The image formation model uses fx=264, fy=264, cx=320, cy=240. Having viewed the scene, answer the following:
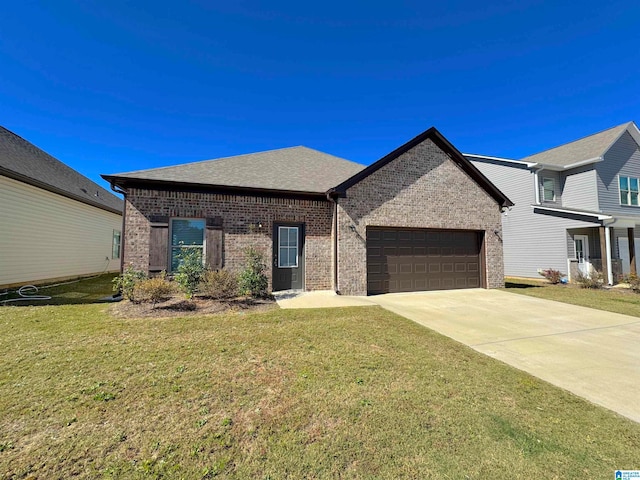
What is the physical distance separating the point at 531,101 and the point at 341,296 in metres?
15.7

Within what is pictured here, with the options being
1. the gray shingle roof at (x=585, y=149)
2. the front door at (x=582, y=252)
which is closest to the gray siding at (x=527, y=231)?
the front door at (x=582, y=252)

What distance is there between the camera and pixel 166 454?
82.2 inches

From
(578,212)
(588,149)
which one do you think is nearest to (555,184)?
(588,149)

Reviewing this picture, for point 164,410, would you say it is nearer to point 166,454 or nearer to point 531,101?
point 166,454

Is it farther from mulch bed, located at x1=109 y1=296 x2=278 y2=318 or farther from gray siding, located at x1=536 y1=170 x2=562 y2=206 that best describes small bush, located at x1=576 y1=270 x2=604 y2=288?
mulch bed, located at x1=109 y1=296 x2=278 y2=318

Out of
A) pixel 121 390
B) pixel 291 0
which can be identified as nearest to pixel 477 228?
pixel 291 0

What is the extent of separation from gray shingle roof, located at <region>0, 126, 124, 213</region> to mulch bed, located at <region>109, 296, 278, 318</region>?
749 centimetres

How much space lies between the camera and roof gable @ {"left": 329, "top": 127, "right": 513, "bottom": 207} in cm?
947

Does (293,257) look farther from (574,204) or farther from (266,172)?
(574,204)

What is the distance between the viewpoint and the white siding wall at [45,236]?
943cm

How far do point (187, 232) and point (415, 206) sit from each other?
8.36m

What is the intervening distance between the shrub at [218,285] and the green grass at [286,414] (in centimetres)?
309

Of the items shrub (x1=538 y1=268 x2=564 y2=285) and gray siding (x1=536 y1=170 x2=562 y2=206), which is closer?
shrub (x1=538 y1=268 x2=564 y2=285)

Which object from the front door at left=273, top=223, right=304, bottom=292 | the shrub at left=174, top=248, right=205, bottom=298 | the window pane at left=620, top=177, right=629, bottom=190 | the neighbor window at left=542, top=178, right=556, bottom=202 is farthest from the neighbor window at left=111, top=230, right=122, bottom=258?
the window pane at left=620, top=177, right=629, bottom=190
